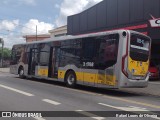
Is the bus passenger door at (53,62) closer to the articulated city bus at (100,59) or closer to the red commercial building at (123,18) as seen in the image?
the articulated city bus at (100,59)

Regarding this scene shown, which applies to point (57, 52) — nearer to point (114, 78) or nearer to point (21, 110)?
point (114, 78)

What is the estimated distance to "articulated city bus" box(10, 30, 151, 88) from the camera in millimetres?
16250

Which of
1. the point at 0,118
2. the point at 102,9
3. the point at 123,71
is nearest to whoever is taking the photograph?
the point at 0,118

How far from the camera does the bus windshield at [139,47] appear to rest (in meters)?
16.7

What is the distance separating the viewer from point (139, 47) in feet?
56.2

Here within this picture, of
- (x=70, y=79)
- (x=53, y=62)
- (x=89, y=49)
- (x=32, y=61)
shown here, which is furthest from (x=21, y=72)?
(x=89, y=49)

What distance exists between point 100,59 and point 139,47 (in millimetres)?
1988

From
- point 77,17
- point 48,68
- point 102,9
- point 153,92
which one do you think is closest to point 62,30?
point 77,17

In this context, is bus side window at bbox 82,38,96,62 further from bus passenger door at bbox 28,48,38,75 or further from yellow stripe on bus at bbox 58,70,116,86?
bus passenger door at bbox 28,48,38,75

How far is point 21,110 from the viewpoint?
10711mm

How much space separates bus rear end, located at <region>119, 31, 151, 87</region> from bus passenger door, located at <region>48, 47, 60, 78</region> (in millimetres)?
5870

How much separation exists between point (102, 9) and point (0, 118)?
83.3 ft

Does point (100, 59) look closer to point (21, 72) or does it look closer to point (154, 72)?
point (21, 72)

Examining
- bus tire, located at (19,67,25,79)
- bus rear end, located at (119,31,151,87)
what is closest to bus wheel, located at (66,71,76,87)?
bus rear end, located at (119,31,151,87)
